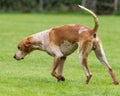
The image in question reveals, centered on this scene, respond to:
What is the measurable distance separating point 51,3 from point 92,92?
50.6 m

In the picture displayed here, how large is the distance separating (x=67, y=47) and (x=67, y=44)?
0.09 m

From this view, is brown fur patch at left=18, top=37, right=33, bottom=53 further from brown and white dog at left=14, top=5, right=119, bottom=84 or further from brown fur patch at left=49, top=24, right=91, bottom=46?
brown fur patch at left=49, top=24, right=91, bottom=46

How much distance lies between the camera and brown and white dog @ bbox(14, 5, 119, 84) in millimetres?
12781

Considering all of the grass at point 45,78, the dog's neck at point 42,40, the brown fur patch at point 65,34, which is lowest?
the grass at point 45,78

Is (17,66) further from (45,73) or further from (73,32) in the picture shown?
(73,32)

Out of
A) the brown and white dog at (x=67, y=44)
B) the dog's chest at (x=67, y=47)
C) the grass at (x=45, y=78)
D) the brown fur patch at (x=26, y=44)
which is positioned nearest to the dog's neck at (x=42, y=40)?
the brown and white dog at (x=67, y=44)

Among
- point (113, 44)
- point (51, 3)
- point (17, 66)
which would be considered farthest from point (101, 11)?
point (17, 66)

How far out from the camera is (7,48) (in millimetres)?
22766

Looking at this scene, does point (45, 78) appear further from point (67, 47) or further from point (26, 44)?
point (67, 47)

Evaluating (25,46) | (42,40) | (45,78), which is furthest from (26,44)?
(45,78)

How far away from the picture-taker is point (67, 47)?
13.2 metres

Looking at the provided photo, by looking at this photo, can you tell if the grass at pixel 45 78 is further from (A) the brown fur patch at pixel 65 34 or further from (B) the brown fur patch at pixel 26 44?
(A) the brown fur patch at pixel 65 34

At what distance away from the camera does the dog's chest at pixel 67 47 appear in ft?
43.1

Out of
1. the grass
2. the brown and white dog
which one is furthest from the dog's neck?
the grass
